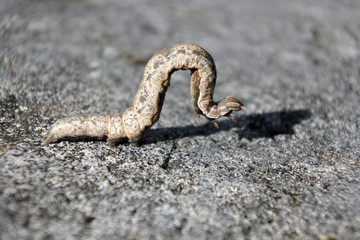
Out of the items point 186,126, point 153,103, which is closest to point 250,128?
point 186,126

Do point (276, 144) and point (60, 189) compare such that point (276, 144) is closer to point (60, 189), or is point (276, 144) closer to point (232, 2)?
point (60, 189)

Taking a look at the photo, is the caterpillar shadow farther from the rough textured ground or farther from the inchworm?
the inchworm

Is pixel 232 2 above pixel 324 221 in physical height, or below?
above

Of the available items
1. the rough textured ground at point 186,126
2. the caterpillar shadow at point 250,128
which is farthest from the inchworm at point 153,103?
the caterpillar shadow at point 250,128

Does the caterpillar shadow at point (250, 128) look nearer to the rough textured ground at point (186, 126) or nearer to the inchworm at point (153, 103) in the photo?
the rough textured ground at point (186, 126)

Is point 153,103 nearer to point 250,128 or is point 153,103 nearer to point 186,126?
point 186,126

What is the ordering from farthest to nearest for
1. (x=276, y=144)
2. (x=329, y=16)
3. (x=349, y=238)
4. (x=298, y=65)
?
(x=329, y=16), (x=298, y=65), (x=276, y=144), (x=349, y=238)

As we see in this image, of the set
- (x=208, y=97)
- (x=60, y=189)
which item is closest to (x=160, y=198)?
(x=60, y=189)
